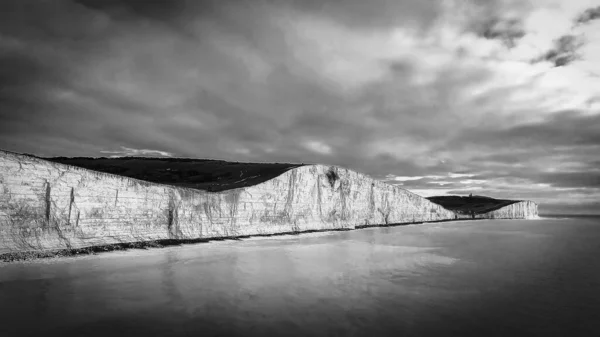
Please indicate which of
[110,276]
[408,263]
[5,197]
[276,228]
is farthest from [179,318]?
[276,228]

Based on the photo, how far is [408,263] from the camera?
8.81 m

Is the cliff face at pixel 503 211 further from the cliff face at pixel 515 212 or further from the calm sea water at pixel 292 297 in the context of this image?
the calm sea water at pixel 292 297

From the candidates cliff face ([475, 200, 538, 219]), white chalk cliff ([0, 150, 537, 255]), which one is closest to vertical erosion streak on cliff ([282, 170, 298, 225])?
white chalk cliff ([0, 150, 537, 255])

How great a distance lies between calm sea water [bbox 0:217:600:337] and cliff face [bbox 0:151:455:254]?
1.43 m

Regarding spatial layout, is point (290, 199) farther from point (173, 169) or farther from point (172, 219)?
point (173, 169)

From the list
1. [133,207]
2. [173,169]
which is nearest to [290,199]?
[133,207]

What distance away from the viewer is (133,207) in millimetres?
11094

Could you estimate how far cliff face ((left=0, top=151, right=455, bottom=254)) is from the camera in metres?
8.30

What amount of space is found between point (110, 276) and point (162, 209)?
596 cm

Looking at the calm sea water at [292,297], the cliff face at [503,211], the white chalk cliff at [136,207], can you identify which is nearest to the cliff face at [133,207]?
the white chalk cliff at [136,207]

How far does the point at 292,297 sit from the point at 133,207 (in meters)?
8.51

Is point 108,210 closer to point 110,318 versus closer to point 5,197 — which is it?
point 5,197

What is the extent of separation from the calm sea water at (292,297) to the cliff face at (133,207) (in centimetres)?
143

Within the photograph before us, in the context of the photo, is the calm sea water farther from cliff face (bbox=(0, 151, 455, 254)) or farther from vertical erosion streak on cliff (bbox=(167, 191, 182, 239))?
vertical erosion streak on cliff (bbox=(167, 191, 182, 239))
